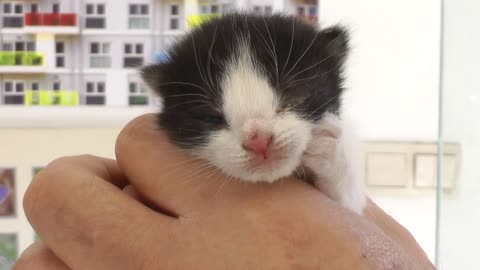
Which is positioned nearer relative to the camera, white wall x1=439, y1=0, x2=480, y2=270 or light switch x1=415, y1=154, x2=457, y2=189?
white wall x1=439, y1=0, x2=480, y2=270

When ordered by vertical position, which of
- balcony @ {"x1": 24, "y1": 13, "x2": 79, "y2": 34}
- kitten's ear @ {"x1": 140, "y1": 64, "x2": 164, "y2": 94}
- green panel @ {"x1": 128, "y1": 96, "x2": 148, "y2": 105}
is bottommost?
green panel @ {"x1": 128, "y1": 96, "x2": 148, "y2": 105}

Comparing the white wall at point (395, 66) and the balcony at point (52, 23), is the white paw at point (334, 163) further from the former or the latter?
the balcony at point (52, 23)

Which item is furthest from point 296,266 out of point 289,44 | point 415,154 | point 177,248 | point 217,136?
point 415,154

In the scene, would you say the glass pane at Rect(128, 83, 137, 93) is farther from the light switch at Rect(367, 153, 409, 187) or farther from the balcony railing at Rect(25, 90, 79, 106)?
the light switch at Rect(367, 153, 409, 187)

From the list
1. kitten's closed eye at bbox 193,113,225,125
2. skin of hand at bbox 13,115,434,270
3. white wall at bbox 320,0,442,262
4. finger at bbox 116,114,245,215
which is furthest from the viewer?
white wall at bbox 320,0,442,262

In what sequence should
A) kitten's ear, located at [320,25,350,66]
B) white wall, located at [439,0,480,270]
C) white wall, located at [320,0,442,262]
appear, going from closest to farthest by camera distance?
kitten's ear, located at [320,25,350,66] → white wall, located at [439,0,480,270] → white wall, located at [320,0,442,262]

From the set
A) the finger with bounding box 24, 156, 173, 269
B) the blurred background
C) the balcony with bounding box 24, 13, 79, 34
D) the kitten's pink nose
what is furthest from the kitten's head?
the balcony with bounding box 24, 13, 79, 34

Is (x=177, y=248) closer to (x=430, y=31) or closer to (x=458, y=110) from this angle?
(x=458, y=110)
